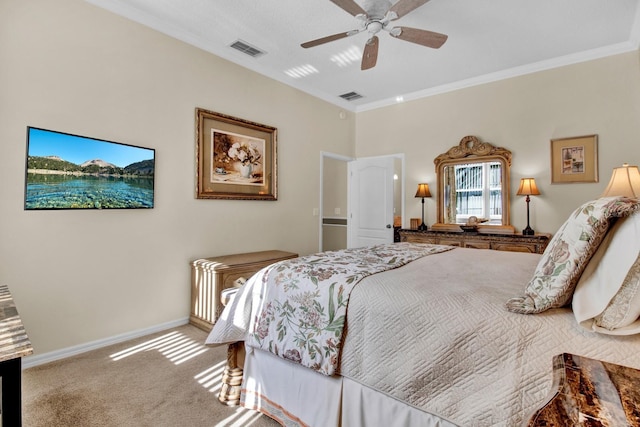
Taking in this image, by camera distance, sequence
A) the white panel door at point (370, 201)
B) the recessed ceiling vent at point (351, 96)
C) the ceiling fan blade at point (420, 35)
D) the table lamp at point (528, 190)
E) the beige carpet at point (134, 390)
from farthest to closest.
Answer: the white panel door at point (370, 201), the recessed ceiling vent at point (351, 96), the table lamp at point (528, 190), the ceiling fan blade at point (420, 35), the beige carpet at point (134, 390)

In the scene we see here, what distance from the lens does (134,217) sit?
298 cm

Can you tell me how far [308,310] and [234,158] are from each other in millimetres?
2678

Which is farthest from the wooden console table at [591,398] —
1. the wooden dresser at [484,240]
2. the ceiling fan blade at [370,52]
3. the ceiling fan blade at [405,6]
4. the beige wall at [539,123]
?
the beige wall at [539,123]

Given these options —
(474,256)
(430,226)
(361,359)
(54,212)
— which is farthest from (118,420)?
(430,226)

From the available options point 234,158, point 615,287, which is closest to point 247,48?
point 234,158

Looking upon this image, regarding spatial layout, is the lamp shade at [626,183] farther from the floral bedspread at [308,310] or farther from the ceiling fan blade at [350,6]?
the ceiling fan blade at [350,6]

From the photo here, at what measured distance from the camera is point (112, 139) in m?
2.83

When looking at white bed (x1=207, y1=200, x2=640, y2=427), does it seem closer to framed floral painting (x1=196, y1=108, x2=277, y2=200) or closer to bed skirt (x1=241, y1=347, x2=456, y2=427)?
bed skirt (x1=241, y1=347, x2=456, y2=427)

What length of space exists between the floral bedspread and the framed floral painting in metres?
2.06

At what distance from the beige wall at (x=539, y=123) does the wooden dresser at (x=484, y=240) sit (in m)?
0.50

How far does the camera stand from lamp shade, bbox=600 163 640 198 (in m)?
2.90

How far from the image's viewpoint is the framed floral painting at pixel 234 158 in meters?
3.51

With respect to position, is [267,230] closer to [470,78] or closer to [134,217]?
[134,217]

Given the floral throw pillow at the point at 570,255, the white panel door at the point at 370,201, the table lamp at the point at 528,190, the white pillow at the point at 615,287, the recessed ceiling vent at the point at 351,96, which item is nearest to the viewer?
the white pillow at the point at 615,287
